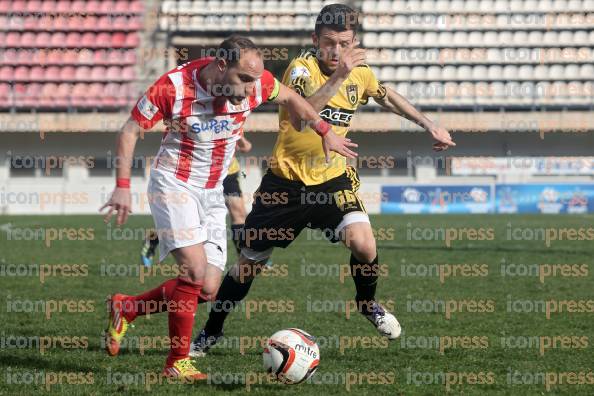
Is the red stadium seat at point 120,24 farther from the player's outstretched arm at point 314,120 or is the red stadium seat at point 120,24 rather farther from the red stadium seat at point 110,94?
the player's outstretched arm at point 314,120

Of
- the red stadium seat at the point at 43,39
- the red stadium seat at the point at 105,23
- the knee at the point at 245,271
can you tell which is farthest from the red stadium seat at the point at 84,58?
the knee at the point at 245,271

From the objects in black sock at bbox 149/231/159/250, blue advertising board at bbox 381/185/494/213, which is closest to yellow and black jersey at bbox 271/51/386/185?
black sock at bbox 149/231/159/250

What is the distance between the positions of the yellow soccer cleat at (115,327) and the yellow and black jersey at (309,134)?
1.46m

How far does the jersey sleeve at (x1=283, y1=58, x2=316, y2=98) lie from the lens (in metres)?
6.06

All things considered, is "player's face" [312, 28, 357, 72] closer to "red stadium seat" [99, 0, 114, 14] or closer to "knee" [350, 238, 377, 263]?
"knee" [350, 238, 377, 263]

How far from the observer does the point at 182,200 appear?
539cm

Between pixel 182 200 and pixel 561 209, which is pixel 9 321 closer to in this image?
pixel 182 200

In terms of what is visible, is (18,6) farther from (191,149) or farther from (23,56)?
(191,149)

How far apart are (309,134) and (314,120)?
30.6 inches

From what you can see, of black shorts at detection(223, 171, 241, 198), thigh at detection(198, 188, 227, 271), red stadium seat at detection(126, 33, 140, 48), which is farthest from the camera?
red stadium seat at detection(126, 33, 140, 48)

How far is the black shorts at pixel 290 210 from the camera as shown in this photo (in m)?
6.07

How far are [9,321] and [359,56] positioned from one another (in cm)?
426

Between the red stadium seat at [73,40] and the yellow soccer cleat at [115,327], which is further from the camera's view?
the red stadium seat at [73,40]

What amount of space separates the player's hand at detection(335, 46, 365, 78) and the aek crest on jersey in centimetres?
83
